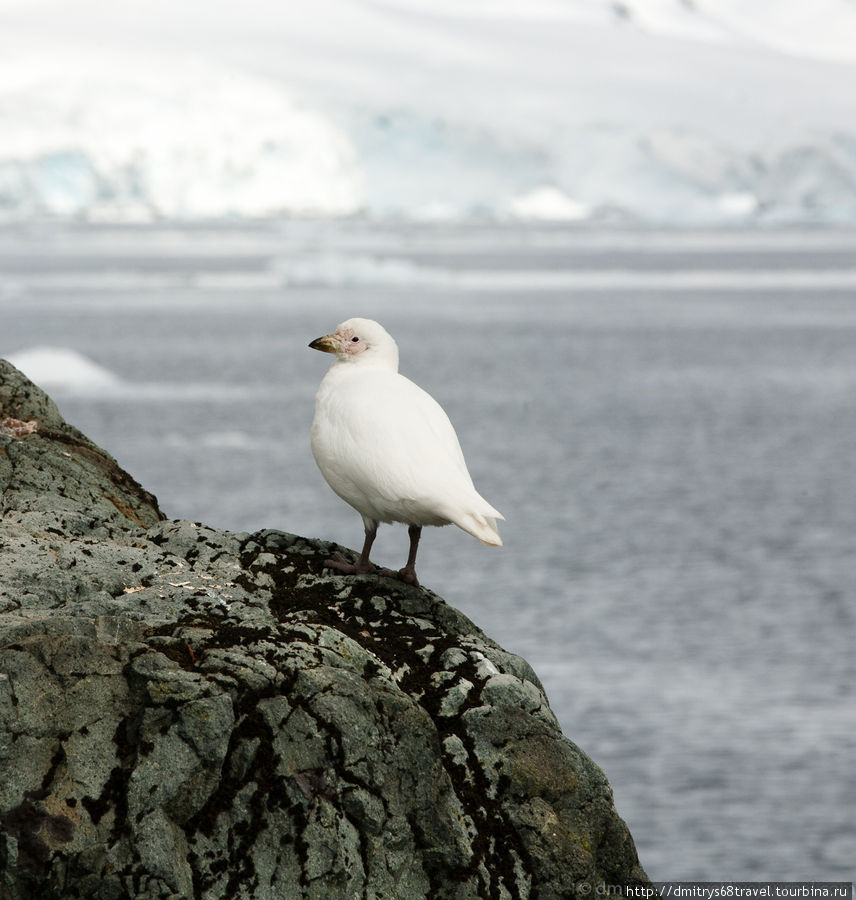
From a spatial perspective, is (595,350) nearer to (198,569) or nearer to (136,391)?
(136,391)

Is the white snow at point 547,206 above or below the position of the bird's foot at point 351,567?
below

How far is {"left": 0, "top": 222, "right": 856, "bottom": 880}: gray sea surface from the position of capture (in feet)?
47.3

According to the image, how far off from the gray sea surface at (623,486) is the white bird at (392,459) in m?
7.80

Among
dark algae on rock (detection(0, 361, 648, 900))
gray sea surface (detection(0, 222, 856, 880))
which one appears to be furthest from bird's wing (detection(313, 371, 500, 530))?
gray sea surface (detection(0, 222, 856, 880))

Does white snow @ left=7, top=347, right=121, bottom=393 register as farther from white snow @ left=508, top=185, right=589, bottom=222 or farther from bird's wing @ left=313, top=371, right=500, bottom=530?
white snow @ left=508, top=185, right=589, bottom=222

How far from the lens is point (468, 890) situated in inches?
157

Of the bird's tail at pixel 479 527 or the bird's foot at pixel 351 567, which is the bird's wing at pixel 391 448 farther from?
the bird's foot at pixel 351 567

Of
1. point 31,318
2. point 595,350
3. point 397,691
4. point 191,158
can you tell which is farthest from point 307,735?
point 191,158

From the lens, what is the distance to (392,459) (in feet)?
16.5

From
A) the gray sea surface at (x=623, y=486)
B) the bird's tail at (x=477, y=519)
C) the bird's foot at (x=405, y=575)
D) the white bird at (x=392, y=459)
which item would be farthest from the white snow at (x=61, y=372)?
the bird's tail at (x=477, y=519)

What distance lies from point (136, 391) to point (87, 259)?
82.5 metres

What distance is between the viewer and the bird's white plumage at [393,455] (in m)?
4.95

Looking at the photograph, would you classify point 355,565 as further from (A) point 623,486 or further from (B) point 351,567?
(A) point 623,486

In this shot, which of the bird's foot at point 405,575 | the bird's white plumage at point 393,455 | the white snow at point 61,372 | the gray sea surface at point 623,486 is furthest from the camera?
the white snow at point 61,372
